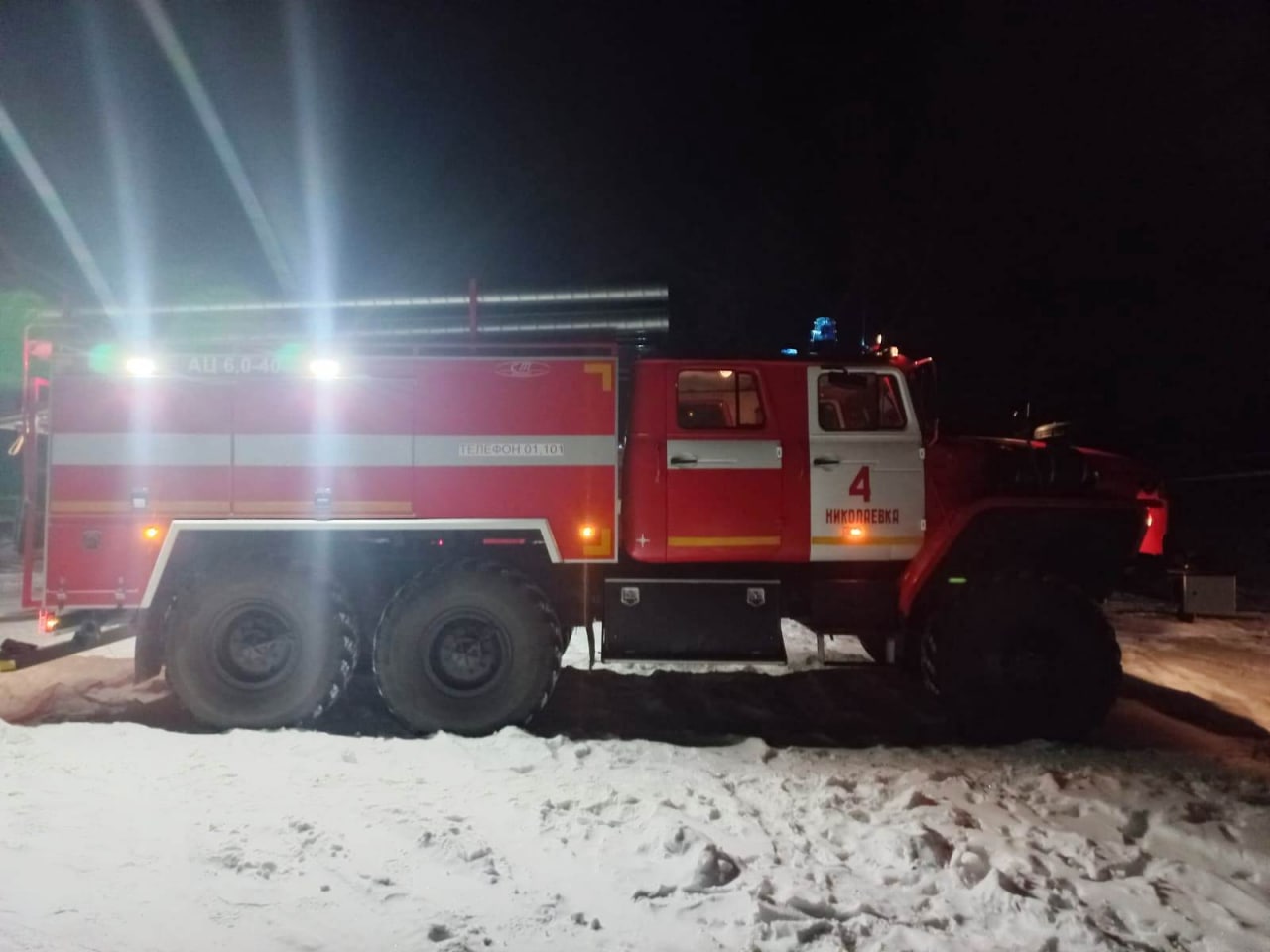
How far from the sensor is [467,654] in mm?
5953

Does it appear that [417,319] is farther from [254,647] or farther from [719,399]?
[254,647]

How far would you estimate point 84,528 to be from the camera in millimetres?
5816

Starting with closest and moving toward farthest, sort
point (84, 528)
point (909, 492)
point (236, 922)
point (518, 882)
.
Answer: point (236, 922) < point (518, 882) < point (84, 528) < point (909, 492)

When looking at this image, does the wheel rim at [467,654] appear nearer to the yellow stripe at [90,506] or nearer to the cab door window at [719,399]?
the cab door window at [719,399]

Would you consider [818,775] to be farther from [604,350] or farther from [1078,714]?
[604,350]

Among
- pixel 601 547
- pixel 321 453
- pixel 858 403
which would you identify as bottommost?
pixel 601 547

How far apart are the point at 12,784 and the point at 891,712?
18.4ft

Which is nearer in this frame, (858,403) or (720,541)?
(720,541)

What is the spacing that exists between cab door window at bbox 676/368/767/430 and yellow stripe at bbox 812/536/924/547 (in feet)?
3.07

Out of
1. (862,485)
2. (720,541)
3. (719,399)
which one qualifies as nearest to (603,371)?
(719,399)

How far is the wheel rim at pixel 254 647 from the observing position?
19.4 ft

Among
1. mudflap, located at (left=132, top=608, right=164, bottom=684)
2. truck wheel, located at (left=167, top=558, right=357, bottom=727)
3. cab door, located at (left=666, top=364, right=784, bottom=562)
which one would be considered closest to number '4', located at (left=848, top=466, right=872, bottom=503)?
cab door, located at (left=666, top=364, right=784, bottom=562)

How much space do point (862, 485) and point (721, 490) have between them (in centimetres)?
101

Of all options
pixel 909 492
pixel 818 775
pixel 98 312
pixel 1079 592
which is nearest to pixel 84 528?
pixel 98 312
